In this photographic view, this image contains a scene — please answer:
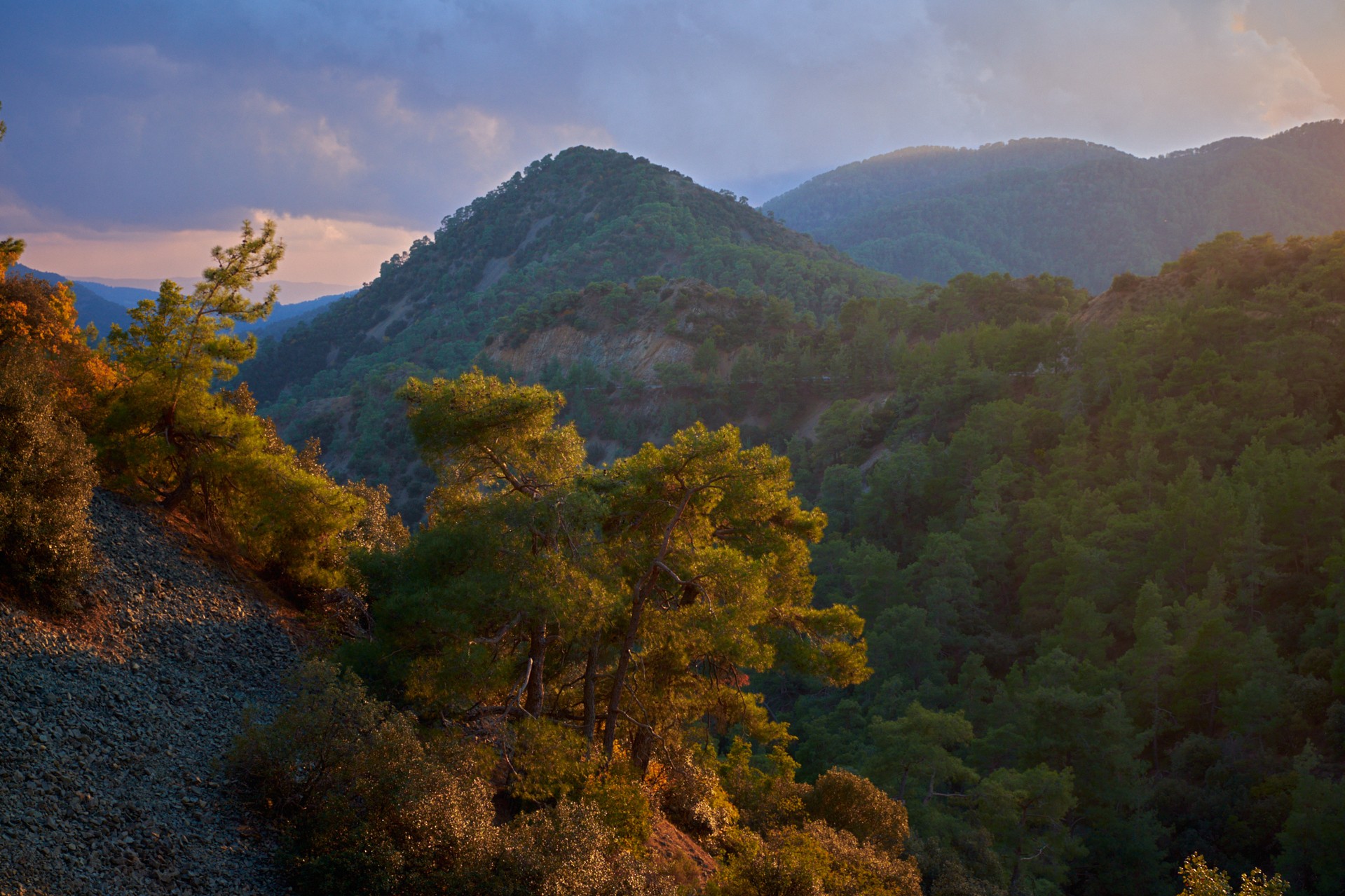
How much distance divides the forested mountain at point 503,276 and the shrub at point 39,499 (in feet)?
187

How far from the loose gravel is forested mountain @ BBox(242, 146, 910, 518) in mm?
56144

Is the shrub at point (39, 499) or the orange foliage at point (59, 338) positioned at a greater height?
the orange foliage at point (59, 338)

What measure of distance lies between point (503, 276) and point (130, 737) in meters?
120

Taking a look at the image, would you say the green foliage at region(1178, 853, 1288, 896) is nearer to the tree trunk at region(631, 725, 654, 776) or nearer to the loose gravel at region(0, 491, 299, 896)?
the tree trunk at region(631, 725, 654, 776)

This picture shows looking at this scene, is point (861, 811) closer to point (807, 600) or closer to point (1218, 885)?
point (807, 600)

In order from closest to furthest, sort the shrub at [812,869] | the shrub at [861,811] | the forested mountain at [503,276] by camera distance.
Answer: the shrub at [812,869] < the shrub at [861,811] < the forested mountain at [503,276]

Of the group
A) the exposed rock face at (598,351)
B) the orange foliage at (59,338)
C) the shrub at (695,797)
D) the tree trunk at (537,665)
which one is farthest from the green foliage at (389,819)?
the exposed rock face at (598,351)

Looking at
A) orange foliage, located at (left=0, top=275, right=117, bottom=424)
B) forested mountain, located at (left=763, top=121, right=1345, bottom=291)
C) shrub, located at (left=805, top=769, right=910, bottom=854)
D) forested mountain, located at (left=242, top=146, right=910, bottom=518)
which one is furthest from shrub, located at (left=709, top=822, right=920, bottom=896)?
forested mountain, located at (left=763, top=121, right=1345, bottom=291)

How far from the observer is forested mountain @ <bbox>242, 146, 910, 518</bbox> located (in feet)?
269

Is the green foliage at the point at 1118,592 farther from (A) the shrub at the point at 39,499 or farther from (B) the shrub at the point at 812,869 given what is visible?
(A) the shrub at the point at 39,499

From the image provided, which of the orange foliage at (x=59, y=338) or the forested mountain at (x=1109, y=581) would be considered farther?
the forested mountain at (x=1109, y=581)

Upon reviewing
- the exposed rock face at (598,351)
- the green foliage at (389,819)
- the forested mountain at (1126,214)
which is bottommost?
the green foliage at (389,819)

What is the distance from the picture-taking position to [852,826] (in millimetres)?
15328

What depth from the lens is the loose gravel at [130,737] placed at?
7.33 m
